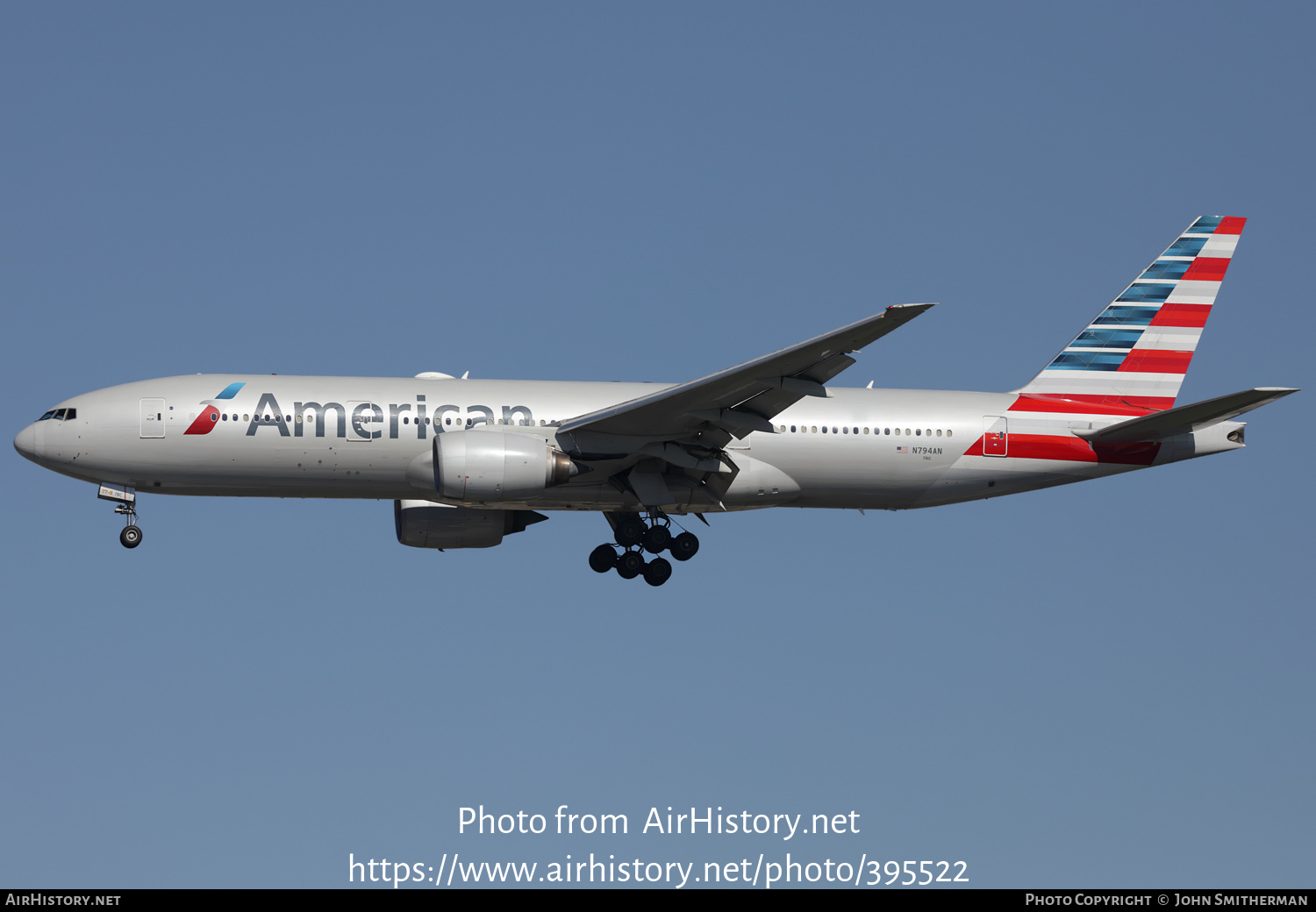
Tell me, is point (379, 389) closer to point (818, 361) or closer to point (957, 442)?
point (818, 361)

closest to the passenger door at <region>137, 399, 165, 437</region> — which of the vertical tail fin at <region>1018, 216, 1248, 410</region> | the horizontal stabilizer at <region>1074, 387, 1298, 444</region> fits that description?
the vertical tail fin at <region>1018, 216, 1248, 410</region>

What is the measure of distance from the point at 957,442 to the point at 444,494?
11.5m

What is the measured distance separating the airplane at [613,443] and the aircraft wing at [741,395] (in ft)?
0.17

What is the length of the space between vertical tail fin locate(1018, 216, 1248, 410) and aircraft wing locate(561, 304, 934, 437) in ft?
26.2

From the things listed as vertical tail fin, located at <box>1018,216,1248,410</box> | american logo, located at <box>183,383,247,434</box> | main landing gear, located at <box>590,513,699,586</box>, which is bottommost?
main landing gear, located at <box>590,513,699,586</box>

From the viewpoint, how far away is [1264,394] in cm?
2886

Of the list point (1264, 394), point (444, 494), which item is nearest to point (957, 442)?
point (1264, 394)

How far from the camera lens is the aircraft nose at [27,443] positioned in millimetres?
31281

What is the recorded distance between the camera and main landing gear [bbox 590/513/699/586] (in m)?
33.4

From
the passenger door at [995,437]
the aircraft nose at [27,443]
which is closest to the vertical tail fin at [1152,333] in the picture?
the passenger door at [995,437]

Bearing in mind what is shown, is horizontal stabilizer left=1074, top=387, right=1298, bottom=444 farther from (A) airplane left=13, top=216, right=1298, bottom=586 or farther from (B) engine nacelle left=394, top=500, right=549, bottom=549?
(B) engine nacelle left=394, top=500, right=549, bottom=549
